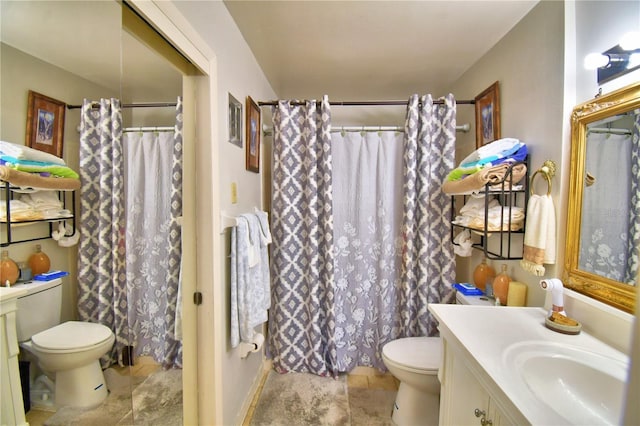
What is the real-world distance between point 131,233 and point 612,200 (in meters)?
1.69

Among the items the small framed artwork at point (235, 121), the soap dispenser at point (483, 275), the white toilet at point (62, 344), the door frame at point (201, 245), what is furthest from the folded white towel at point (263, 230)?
the soap dispenser at point (483, 275)

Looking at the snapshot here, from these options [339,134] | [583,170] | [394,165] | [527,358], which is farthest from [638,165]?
[339,134]

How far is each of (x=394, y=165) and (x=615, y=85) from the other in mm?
1237

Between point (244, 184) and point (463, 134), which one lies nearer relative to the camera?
point (244, 184)

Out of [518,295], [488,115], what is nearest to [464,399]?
[518,295]

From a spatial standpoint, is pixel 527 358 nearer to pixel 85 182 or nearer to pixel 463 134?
pixel 85 182

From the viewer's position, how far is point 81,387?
73cm

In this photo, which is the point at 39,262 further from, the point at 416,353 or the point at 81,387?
the point at 416,353

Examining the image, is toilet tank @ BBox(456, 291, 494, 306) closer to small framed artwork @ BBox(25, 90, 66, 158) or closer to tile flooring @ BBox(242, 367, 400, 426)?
tile flooring @ BBox(242, 367, 400, 426)

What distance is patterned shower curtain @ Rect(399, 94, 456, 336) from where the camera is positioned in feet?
6.52

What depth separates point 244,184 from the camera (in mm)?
1763

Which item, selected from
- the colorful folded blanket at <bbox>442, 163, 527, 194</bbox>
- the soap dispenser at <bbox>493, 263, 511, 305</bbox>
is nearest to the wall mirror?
the colorful folded blanket at <bbox>442, 163, 527, 194</bbox>

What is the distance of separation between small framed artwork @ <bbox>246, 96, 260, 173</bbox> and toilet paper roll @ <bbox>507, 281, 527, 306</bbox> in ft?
A: 5.42

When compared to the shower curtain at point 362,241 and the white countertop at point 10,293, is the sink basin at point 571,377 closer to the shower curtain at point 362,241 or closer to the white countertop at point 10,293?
the shower curtain at point 362,241
